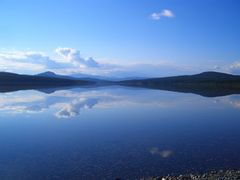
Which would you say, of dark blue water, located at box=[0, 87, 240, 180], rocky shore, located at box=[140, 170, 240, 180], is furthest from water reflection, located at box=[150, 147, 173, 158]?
rocky shore, located at box=[140, 170, 240, 180]

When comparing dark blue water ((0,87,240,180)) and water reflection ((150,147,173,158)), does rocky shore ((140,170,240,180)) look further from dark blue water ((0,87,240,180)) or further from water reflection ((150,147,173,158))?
water reflection ((150,147,173,158))

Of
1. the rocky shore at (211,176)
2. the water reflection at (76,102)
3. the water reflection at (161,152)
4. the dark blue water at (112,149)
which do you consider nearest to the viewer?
the rocky shore at (211,176)

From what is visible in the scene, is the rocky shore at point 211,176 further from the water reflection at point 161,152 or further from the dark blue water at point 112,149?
the water reflection at point 161,152

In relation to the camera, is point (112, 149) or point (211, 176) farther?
point (112, 149)

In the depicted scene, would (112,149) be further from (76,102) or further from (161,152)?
(76,102)

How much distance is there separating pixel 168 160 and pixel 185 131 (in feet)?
31.8

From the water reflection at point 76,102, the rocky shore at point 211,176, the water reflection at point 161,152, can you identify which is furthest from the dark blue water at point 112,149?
the water reflection at point 76,102

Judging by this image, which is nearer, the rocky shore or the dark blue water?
the rocky shore

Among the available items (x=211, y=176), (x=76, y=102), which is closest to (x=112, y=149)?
→ (x=211, y=176)

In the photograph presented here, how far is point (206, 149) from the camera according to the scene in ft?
64.8

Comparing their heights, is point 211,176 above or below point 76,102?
below

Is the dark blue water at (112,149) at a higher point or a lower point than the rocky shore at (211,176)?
lower

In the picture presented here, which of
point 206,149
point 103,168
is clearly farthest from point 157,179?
point 206,149

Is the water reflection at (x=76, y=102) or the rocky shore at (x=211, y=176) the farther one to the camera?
the water reflection at (x=76, y=102)
